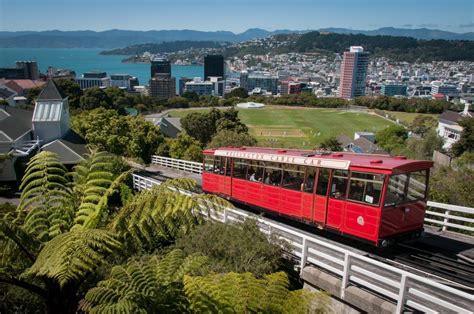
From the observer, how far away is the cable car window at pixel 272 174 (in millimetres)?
14156

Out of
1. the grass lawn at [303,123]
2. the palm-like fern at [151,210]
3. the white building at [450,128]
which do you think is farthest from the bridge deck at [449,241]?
the grass lawn at [303,123]

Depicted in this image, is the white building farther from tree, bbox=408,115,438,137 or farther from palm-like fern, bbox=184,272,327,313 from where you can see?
palm-like fern, bbox=184,272,327,313

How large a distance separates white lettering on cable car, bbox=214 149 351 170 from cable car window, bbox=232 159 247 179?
0.25 meters

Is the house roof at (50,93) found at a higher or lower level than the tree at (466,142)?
higher

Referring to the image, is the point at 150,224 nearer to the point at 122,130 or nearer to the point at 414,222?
the point at 414,222

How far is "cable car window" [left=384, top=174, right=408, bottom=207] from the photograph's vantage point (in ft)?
35.3

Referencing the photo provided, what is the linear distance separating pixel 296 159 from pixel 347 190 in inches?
90.0

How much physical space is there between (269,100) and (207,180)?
15255 centimetres

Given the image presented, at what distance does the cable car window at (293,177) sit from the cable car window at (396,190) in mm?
3097

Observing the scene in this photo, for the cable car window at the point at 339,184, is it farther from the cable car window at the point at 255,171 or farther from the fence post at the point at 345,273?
the cable car window at the point at 255,171

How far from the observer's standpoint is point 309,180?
42.4ft

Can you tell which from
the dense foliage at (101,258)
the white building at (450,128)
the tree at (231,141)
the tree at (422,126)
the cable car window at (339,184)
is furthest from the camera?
the tree at (422,126)

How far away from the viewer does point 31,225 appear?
236 inches

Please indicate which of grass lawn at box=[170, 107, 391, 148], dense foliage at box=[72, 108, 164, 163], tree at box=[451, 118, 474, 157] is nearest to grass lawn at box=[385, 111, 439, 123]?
grass lawn at box=[170, 107, 391, 148]
